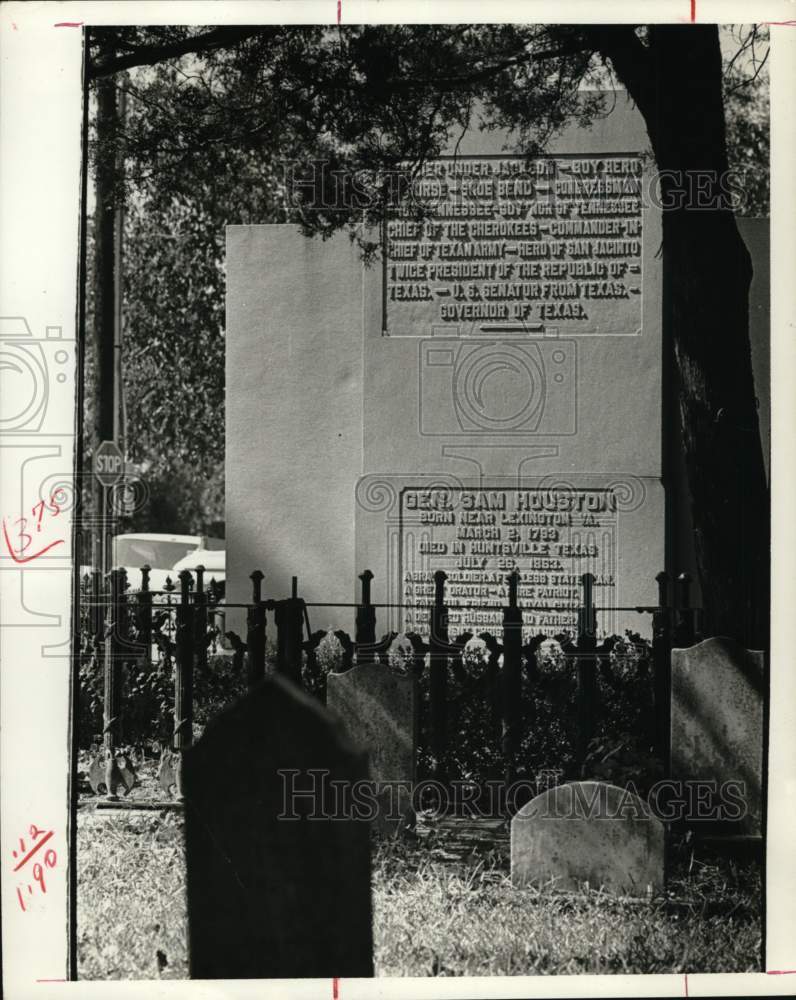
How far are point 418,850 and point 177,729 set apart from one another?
39.1 inches

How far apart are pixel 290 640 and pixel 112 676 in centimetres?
67

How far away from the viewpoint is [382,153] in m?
4.06

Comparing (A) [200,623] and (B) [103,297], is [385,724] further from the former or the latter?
(B) [103,297]

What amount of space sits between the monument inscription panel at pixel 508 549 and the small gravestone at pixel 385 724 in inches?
12.0

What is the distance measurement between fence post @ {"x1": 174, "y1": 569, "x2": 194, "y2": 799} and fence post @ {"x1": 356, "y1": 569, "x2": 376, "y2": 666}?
0.65 meters

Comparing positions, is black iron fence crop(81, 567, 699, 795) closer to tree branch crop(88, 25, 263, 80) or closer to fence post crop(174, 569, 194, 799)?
fence post crop(174, 569, 194, 799)

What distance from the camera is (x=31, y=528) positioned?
12.6ft

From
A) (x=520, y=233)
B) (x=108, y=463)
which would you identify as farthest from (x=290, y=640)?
(x=520, y=233)

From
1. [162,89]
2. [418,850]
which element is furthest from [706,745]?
[162,89]

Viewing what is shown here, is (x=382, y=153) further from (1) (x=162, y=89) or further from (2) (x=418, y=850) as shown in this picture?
(2) (x=418, y=850)

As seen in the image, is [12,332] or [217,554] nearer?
[12,332]

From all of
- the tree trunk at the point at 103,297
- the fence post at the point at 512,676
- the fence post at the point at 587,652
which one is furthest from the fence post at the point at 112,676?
the fence post at the point at 587,652

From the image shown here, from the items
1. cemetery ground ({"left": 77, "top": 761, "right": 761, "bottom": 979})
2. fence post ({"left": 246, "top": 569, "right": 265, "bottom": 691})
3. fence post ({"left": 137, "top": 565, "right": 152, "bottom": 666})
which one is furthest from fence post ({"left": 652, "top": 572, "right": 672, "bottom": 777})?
fence post ({"left": 137, "top": 565, "right": 152, "bottom": 666})

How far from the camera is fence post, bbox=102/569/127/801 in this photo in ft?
13.6
